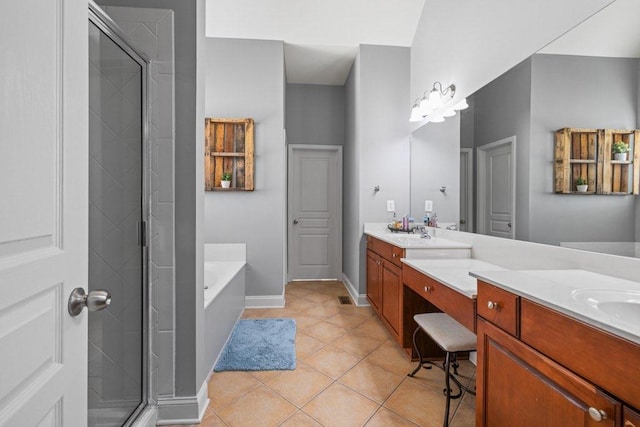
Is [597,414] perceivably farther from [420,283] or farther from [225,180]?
[225,180]

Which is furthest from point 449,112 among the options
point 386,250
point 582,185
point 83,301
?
point 83,301

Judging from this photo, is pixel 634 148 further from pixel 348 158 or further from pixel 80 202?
pixel 348 158

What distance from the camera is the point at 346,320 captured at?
3039mm

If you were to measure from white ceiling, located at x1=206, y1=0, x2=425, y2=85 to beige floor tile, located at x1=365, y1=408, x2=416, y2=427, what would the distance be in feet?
11.5

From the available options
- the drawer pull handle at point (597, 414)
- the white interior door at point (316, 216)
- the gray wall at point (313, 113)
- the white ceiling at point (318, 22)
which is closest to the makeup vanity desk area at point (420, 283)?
the drawer pull handle at point (597, 414)

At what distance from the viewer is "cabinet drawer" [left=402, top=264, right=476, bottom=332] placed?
1409mm

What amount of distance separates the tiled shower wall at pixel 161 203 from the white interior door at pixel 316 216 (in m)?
2.96

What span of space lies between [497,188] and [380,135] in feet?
5.60

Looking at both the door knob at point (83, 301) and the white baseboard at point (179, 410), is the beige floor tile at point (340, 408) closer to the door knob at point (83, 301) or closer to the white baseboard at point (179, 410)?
the white baseboard at point (179, 410)

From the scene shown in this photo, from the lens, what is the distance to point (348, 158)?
4.20 meters

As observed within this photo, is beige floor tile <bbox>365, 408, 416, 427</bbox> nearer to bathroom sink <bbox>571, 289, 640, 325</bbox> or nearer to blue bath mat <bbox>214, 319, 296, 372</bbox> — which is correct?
blue bath mat <bbox>214, 319, 296, 372</bbox>

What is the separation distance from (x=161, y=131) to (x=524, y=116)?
197 cm

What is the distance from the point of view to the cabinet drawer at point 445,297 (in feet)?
4.62

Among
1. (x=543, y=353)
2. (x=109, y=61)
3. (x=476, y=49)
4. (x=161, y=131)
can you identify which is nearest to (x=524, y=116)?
(x=476, y=49)
